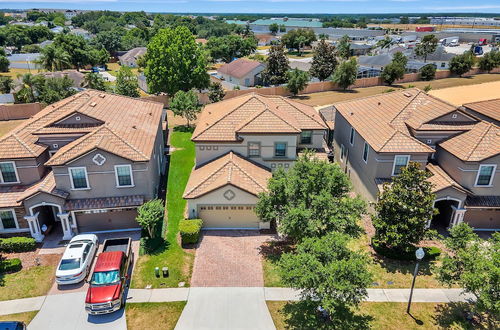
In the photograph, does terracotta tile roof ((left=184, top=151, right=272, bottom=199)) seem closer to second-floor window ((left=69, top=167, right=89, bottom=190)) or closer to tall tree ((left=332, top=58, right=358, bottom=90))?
second-floor window ((left=69, top=167, right=89, bottom=190))

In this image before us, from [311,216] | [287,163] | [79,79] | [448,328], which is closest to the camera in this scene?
[448,328]

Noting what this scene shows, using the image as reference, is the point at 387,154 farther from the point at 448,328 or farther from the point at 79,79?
the point at 79,79

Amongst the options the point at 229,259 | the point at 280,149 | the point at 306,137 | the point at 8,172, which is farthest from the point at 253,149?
the point at 8,172

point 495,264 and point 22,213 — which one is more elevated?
point 495,264

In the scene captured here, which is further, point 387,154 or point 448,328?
point 387,154

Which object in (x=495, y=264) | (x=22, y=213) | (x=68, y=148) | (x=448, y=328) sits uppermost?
(x=68, y=148)

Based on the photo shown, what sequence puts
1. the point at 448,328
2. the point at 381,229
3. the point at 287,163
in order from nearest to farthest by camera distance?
the point at 448,328
the point at 381,229
the point at 287,163

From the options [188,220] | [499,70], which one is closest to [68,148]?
[188,220]
